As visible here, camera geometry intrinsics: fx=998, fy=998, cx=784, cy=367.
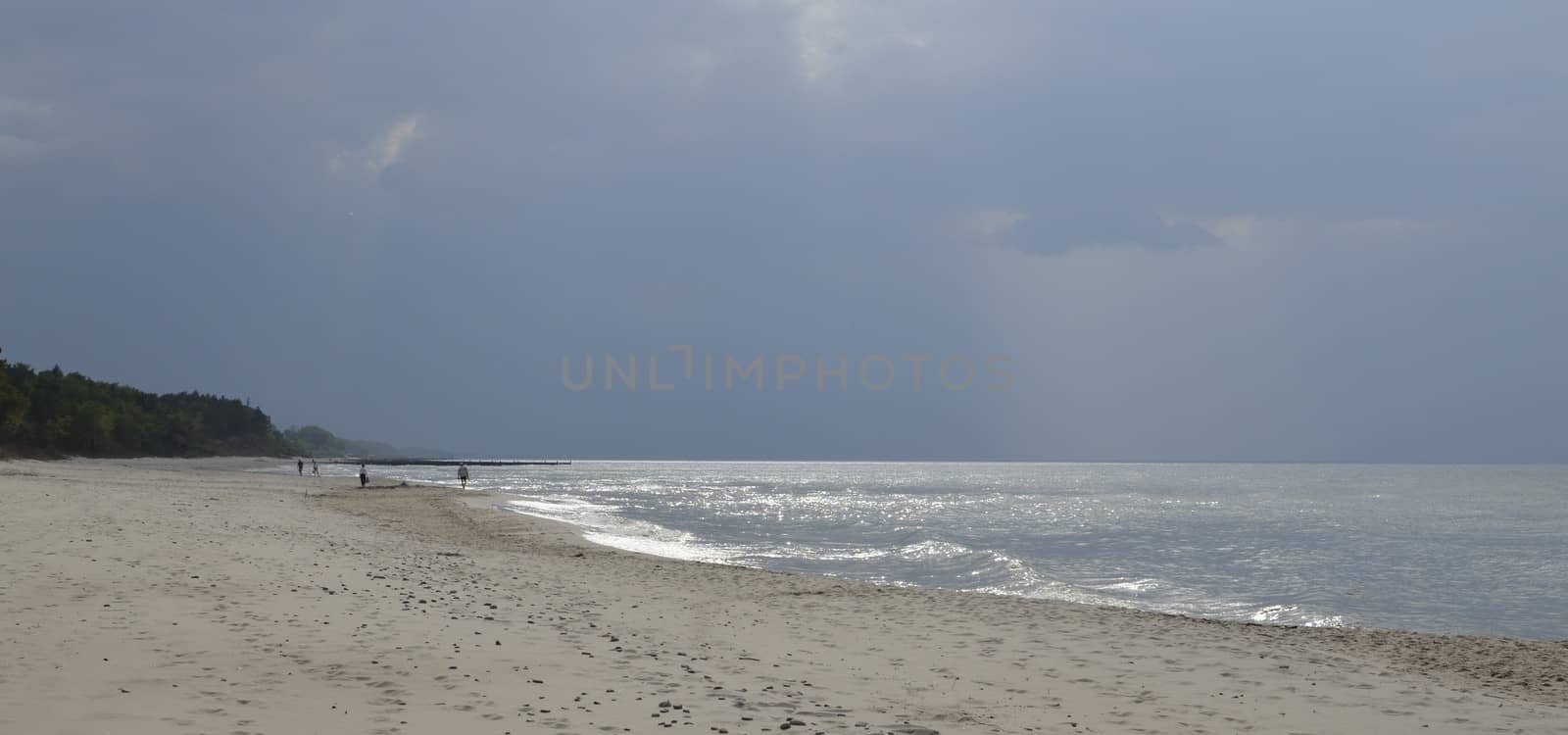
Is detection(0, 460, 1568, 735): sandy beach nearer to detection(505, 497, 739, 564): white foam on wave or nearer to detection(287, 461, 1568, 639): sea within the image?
detection(287, 461, 1568, 639): sea

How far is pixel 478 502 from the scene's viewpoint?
59.1 metres

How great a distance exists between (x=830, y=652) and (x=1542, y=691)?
9.56m

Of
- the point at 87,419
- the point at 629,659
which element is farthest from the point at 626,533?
the point at 87,419

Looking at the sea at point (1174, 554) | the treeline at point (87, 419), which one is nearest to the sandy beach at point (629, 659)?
the sea at point (1174, 554)

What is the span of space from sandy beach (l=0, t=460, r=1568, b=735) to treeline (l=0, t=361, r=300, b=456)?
10002 cm

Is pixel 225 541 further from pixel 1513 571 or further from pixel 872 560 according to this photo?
pixel 1513 571

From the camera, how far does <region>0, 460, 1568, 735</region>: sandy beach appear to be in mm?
9523

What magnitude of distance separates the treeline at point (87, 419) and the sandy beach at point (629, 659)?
100 meters

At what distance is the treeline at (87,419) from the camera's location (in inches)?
4048

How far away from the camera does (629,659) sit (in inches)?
488

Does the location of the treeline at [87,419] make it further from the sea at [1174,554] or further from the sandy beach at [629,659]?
the sandy beach at [629,659]

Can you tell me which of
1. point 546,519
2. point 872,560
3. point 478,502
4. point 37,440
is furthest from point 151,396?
point 872,560

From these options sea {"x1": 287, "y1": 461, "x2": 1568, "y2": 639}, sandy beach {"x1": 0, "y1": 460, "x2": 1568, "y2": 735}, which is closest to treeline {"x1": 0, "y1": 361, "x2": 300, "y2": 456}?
sea {"x1": 287, "y1": 461, "x2": 1568, "y2": 639}

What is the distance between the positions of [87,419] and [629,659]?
138172 mm
